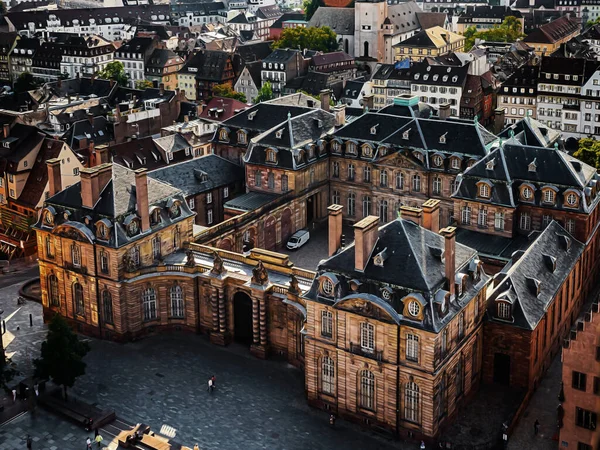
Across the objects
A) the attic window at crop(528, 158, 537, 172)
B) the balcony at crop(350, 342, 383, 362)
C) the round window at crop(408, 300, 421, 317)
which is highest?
the attic window at crop(528, 158, 537, 172)

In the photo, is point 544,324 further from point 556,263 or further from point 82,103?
point 82,103

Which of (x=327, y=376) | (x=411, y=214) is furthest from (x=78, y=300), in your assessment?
(x=411, y=214)

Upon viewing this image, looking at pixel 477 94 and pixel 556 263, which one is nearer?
pixel 556 263

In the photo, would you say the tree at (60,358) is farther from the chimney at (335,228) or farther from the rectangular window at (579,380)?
the rectangular window at (579,380)

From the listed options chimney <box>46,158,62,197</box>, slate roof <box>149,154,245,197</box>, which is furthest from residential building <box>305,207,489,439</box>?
slate roof <box>149,154,245,197</box>

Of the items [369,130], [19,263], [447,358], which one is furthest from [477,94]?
[447,358]

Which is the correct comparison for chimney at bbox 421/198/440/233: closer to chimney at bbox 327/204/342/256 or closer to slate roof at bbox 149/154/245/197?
chimney at bbox 327/204/342/256
